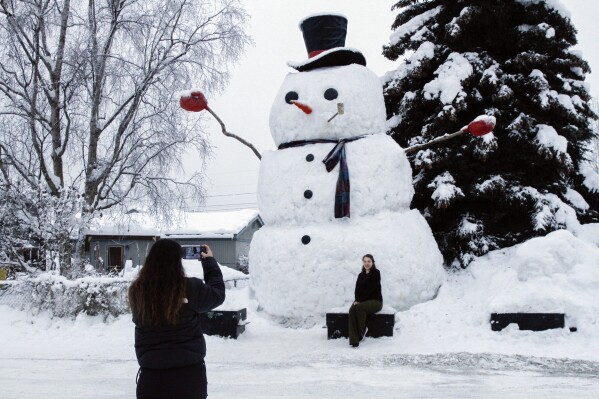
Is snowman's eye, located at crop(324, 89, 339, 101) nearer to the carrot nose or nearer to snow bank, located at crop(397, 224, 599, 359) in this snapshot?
the carrot nose

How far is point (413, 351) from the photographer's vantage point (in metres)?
6.90

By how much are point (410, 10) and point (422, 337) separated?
699 centimetres

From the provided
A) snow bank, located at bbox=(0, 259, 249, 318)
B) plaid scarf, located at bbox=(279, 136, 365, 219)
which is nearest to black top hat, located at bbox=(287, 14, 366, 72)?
plaid scarf, located at bbox=(279, 136, 365, 219)

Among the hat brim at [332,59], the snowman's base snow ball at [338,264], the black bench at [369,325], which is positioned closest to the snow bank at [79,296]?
the snowman's base snow ball at [338,264]

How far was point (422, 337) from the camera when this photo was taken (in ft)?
24.3

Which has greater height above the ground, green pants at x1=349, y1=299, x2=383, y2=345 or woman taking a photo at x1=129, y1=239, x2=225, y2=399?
woman taking a photo at x1=129, y1=239, x2=225, y2=399

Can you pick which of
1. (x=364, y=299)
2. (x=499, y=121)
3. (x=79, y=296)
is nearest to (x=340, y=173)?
(x=364, y=299)

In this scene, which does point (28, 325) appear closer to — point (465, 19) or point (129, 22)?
point (129, 22)

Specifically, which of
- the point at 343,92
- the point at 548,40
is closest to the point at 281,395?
the point at 343,92

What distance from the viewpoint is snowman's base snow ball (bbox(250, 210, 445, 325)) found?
8.19m

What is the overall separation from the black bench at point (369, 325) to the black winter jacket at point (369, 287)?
0.26 m

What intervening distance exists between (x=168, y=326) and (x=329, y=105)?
6379mm

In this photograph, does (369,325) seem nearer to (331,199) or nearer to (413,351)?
(413,351)

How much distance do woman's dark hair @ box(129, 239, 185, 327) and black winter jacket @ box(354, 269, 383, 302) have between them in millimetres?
4838
